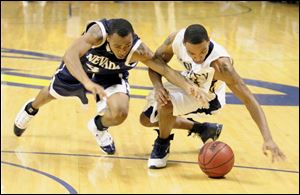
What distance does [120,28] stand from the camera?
9.90 feet

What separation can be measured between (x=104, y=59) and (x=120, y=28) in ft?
1.07

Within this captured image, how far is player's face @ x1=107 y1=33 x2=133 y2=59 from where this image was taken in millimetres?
3008

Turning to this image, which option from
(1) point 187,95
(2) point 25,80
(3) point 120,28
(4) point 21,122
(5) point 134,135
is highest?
(3) point 120,28

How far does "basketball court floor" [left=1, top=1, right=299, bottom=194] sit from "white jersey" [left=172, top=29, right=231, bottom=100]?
16.8 inches

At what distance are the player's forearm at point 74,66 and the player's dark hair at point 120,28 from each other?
0.20m

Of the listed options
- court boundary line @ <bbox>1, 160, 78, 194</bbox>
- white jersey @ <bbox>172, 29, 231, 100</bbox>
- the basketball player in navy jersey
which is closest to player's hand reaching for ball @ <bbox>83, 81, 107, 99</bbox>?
the basketball player in navy jersey

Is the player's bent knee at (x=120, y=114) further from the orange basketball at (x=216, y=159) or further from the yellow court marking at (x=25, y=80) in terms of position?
the yellow court marking at (x=25, y=80)

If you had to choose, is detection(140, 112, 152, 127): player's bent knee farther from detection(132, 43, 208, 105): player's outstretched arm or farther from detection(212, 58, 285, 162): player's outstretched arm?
detection(212, 58, 285, 162): player's outstretched arm

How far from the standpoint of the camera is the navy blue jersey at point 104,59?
320cm

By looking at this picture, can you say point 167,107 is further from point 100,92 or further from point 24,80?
point 24,80

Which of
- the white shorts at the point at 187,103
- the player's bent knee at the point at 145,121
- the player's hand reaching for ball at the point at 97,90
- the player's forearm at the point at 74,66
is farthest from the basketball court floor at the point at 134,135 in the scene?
the player's hand reaching for ball at the point at 97,90

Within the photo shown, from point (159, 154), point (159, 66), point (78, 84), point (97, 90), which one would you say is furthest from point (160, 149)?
point (97, 90)

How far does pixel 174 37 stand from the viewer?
3.20 m

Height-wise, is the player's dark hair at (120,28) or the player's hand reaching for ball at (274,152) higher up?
the player's dark hair at (120,28)
